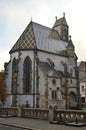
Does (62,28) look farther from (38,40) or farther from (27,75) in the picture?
(27,75)

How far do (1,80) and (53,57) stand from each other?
12.4m

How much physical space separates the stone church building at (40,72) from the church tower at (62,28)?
599 cm

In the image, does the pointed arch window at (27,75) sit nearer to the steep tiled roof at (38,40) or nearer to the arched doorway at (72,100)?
the steep tiled roof at (38,40)

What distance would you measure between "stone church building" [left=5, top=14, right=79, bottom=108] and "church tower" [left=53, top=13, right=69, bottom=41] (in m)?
5.99

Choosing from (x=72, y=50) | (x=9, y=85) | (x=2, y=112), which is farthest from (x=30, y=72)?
(x=2, y=112)

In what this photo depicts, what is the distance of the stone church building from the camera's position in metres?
45.7

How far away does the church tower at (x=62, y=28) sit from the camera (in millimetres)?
60959

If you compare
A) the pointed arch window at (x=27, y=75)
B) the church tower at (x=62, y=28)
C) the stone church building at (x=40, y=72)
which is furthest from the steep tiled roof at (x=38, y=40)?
the church tower at (x=62, y=28)

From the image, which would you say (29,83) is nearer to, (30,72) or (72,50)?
(30,72)

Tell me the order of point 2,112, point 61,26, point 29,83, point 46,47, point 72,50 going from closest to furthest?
1. point 2,112
2. point 29,83
3. point 46,47
4. point 72,50
5. point 61,26

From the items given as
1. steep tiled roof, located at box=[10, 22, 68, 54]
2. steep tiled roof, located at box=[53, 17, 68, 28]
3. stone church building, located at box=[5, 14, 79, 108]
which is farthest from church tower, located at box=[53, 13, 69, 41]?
stone church building, located at box=[5, 14, 79, 108]

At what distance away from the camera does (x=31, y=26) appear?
168 ft

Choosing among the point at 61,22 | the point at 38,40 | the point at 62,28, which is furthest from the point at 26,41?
the point at 61,22

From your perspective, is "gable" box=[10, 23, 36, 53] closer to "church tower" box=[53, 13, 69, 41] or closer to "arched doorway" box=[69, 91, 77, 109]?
"church tower" box=[53, 13, 69, 41]
